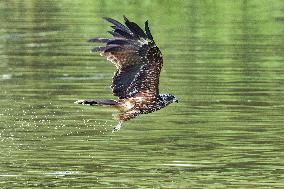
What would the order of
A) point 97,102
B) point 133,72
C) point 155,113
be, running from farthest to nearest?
point 155,113, point 133,72, point 97,102

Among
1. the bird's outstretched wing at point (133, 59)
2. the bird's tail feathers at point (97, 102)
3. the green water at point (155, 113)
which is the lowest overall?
the green water at point (155, 113)

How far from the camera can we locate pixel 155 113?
24109 mm

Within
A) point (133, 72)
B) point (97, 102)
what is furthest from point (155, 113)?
point (97, 102)

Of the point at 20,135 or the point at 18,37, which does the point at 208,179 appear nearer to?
the point at 20,135

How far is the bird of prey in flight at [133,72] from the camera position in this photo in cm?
1555

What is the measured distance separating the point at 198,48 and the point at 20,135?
1444 cm

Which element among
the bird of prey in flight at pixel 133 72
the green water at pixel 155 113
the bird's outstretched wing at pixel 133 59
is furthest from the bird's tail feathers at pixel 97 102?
the green water at pixel 155 113

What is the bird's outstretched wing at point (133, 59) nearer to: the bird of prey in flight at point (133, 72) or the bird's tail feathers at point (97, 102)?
the bird of prey in flight at point (133, 72)

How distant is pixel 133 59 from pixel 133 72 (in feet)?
0.66

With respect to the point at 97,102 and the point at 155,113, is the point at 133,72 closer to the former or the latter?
the point at 97,102

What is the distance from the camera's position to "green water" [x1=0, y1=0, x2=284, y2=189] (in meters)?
18.3

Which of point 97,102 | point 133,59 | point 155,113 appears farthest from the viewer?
point 155,113

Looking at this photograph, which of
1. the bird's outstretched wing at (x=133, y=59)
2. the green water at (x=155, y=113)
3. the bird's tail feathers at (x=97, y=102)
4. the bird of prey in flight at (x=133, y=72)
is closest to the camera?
the bird's tail feathers at (x=97, y=102)

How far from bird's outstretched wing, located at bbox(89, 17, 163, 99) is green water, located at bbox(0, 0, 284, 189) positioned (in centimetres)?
188
